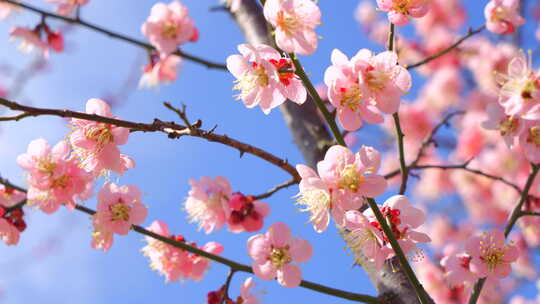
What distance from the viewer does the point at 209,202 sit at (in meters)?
1.79

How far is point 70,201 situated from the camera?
1430 millimetres

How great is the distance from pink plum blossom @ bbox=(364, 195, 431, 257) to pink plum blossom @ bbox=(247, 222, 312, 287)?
0.29 m

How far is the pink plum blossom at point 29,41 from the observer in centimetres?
261

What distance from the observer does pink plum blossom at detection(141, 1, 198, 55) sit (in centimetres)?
239

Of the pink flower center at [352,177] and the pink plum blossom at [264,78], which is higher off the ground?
the pink plum blossom at [264,78]

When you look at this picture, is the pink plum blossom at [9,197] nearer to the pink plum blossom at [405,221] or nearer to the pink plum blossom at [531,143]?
the pink plum blossom at [405,221]

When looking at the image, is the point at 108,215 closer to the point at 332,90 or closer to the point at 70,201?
the point at 70,201

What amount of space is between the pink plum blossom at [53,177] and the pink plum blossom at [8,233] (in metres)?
0.14

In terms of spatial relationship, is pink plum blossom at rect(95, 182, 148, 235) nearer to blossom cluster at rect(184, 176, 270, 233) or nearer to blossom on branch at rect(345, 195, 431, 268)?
blossom cluster at rect(184, 176, 270, 233)

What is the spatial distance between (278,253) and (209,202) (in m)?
0.44

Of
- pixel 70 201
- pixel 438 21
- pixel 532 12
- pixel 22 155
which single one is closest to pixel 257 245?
pixel 70 201

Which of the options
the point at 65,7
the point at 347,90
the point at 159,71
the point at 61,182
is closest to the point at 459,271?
the point at 347,90

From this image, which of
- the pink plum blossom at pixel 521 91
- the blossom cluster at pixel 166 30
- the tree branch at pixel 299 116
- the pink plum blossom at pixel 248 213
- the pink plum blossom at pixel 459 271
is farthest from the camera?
the blossom cluster at pixel 166 30

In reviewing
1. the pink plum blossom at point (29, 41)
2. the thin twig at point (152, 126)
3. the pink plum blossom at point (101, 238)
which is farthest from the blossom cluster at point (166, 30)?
the thin twig at point (152, 126)
